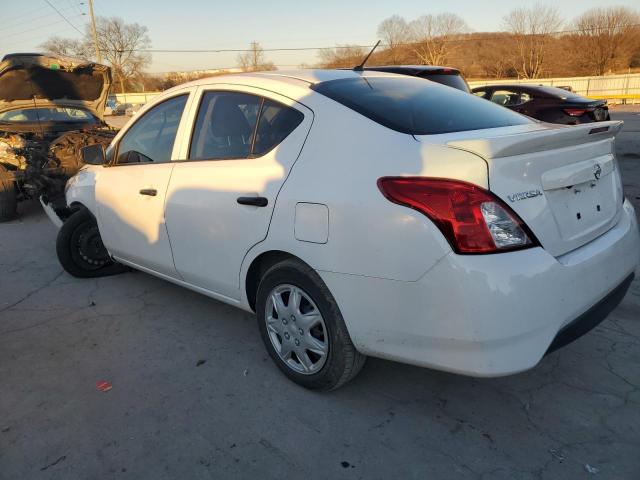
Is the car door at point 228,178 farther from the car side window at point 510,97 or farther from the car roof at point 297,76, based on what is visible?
the car side window at point 510,97

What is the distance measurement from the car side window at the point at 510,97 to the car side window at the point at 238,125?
8.76m

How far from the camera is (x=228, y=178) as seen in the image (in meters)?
2.77

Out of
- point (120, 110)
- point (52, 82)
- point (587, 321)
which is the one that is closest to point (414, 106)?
point (587, 321)

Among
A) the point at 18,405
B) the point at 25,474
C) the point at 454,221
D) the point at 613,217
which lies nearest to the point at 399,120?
the point at 454,221

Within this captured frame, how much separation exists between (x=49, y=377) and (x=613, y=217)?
327cm

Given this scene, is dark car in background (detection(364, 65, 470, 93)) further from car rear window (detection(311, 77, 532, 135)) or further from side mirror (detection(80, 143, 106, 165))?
side mirror (detection(80, 143, 106, 165))

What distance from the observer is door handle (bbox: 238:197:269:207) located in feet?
8.32

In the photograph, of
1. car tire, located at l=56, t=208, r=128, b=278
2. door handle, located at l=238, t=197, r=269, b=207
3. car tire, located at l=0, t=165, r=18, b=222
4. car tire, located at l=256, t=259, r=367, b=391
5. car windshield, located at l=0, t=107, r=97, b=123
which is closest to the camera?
car tire, located at l=256, t=259, r=367, b=391

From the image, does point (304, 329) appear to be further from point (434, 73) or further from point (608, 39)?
point (608, 39)

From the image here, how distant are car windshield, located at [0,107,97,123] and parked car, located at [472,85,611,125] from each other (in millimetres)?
7452

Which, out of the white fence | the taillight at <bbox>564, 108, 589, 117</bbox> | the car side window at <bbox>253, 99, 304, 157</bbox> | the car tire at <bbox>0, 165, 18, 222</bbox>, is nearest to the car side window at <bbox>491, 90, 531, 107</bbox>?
the taillight at <bbox>564, 108, 589, 117</bbox>

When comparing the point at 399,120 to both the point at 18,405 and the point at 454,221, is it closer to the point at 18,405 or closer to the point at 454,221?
the point at 454,221

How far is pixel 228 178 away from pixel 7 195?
5630 mm

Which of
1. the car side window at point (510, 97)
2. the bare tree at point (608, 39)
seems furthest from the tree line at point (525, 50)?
the car side window at point (510, 97)
